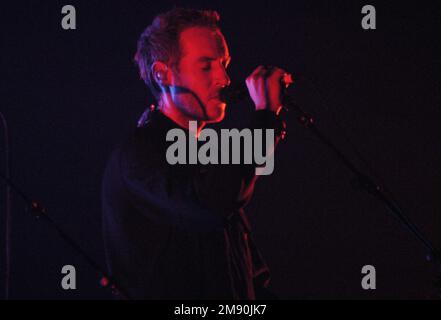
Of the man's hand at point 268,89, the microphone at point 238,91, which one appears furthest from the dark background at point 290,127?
the man's hand at point 268,89

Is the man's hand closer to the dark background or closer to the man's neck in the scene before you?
the man's neck

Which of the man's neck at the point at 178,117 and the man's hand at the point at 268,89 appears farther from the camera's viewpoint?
the man's neck at the point at 178,117

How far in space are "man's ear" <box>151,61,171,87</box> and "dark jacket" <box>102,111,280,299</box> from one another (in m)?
0.17

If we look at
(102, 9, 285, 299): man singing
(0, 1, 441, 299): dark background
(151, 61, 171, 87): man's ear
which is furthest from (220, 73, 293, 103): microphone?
(0, 1, 441, 299): dark background

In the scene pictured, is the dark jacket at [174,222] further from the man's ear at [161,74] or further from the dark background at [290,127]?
the dark background at [290,127]

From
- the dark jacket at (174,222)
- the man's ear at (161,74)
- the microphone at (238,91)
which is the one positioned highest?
the man's ear at (161,74)

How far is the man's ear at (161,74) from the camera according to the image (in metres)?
1.82

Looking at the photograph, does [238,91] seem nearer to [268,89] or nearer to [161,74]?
[268,89]

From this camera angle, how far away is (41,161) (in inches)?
Answer: 104

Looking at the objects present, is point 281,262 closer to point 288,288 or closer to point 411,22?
point 288,288

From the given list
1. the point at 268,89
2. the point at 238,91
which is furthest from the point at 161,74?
the point at 268,89

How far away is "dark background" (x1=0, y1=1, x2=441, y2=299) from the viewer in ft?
8.63

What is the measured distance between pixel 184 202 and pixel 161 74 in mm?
477
